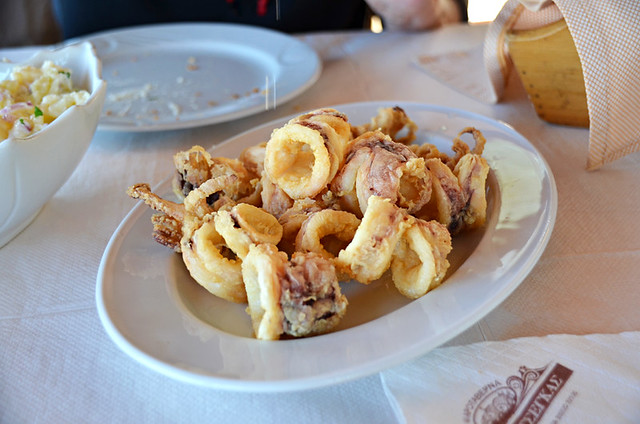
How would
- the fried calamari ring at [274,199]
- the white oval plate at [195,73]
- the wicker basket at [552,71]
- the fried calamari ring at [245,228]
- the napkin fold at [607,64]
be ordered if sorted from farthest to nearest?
1. the white oval plate at [195,73]
2. the wicker basket at [552,71]
3. the napkin fold at [607,64]
4. the fried calamari ring at [274,199]
5. the fried calamari ring at [245,228]

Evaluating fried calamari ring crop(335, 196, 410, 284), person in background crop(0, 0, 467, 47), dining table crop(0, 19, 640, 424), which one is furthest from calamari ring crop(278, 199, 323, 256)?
person in background crop(0, 0, 467, 47)

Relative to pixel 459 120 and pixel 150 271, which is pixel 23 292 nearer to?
pixel 150 271

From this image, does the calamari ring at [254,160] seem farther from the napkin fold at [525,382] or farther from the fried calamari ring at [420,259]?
the napkin fold at [525,382]

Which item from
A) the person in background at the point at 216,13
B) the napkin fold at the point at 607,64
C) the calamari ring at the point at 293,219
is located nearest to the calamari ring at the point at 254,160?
the calamari ring at the point at 293,219

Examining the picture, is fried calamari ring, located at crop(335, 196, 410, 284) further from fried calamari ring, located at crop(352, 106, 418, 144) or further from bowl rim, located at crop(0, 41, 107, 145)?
bowl rim, located at crop(0, 41, 107, 145)

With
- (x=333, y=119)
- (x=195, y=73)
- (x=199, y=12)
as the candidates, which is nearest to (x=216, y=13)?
(x=199, y=12)

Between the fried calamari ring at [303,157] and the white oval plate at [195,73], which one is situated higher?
the fried calamari ring at [303,157]

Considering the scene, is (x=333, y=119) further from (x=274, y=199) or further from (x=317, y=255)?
(x=317, y=255)
